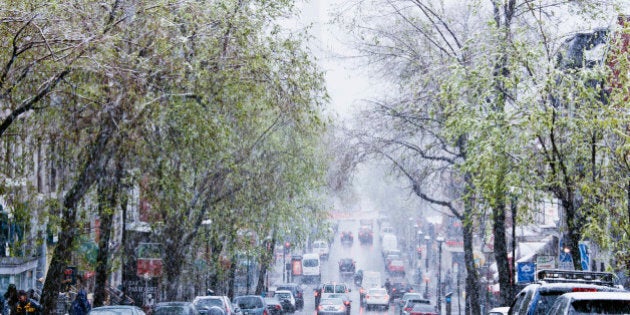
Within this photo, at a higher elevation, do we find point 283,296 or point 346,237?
point 346,237

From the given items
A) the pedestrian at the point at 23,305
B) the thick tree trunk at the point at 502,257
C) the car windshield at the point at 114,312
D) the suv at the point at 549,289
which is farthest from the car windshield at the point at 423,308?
the suv at the point at 549,289

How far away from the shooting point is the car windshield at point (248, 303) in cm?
3697

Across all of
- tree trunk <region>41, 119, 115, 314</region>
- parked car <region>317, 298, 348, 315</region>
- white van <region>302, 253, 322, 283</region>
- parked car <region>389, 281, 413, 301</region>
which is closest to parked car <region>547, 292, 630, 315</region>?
tree trunk <region>41, 119, 115, 314</region>

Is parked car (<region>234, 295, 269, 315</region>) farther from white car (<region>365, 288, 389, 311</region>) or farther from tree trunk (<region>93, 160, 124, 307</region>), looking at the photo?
white car (<region>365, 288, 389, 311</region>)

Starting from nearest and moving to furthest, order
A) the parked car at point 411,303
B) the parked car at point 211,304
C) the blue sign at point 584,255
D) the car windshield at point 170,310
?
the blue sign at point 584,255
the car windshield at point 170,310
the parked car at point 211,304
the parked car at point 411,303

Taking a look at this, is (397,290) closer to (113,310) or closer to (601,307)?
(113,310)

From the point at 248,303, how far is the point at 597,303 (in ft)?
86.3

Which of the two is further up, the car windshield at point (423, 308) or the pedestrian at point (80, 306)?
the pedestrian at point (80, 306)

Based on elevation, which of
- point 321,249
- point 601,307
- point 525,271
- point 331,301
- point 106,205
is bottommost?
point 331,301

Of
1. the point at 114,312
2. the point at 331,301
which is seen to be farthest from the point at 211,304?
the point at 331,301

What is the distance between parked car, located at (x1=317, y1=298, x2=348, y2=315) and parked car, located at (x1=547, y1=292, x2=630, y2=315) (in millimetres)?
33550

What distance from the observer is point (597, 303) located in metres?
11.7

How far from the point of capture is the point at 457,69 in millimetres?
20766

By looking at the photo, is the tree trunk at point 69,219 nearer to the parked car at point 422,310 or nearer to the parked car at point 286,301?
the parked car at point 422,310
